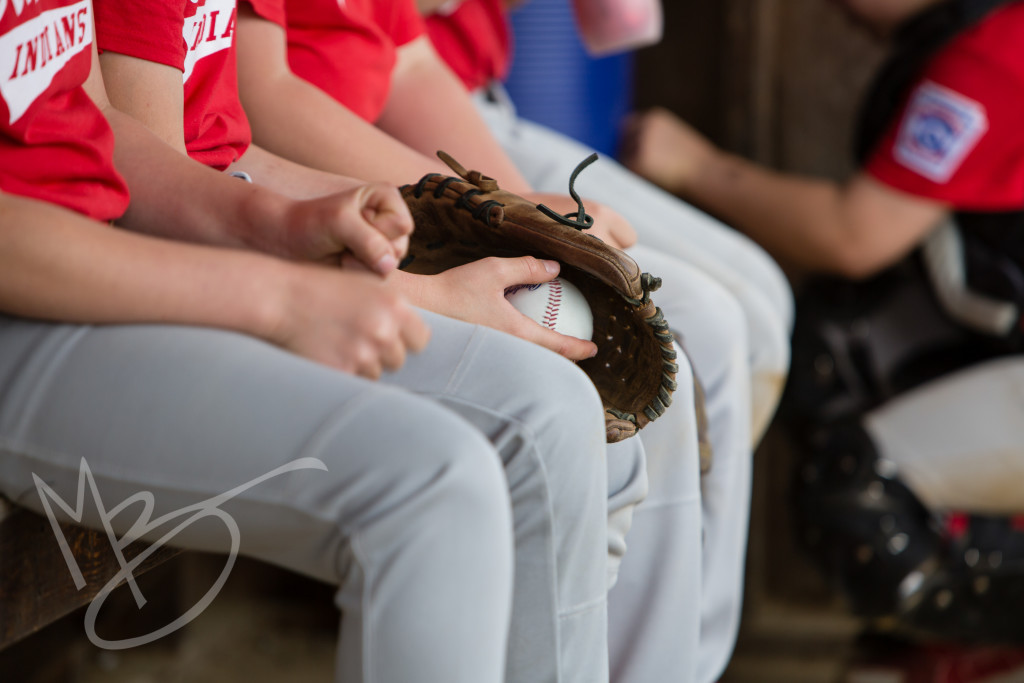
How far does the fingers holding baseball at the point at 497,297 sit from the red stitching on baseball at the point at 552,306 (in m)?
0.02

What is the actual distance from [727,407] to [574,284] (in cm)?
33

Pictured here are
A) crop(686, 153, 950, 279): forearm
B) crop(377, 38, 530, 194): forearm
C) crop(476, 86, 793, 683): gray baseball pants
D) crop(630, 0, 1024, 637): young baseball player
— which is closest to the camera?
crop(476, 86, 793, 683): gray baseball pants

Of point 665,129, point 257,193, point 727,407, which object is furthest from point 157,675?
point 665,129

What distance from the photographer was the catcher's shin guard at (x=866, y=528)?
1.48 metres

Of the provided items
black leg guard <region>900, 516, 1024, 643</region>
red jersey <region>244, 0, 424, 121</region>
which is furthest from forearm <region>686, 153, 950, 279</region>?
red jersey <region>244, 0, 424, 121</region>

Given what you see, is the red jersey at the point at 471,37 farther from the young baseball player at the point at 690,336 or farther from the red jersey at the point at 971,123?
the red jersey at the point at 971,123

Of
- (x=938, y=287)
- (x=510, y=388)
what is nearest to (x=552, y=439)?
(x=510, y=388)

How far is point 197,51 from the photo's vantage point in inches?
30.8

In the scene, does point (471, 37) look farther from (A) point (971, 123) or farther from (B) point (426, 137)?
(A) point (971, 123)

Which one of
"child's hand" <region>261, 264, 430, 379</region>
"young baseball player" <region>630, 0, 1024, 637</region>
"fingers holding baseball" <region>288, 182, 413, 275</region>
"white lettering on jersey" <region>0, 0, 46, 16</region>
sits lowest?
"young baseball player" <region>630, 0, 1024, 637</region>

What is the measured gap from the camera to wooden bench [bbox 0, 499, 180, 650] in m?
0.62

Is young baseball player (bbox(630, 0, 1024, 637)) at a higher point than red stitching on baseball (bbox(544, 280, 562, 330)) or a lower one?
lower

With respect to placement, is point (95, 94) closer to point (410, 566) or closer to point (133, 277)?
point (133, 277)

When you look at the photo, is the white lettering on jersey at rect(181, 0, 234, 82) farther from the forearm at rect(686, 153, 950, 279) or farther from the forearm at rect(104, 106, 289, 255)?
the forearm at rect(686, 153, 950, 279)
